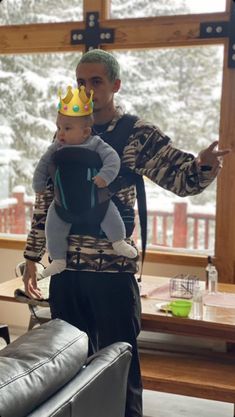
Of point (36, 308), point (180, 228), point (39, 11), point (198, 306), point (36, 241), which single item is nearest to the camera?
point (36, 241)

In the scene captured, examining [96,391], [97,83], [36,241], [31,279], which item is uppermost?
[97,83]

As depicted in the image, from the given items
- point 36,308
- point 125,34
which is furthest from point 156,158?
point 125,34

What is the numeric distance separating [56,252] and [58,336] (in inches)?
22.3

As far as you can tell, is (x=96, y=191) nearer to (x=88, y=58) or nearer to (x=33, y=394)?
(x=88, y=58)

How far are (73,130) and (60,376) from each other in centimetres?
92

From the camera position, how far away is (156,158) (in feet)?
6.25

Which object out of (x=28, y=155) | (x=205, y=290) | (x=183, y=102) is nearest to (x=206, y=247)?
(x=205, y=290)

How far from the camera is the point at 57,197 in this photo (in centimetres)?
192

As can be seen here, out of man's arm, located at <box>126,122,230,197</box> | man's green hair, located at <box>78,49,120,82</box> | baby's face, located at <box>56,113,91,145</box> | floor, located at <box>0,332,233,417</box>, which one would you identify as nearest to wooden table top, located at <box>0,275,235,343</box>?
floor, located at <box>0,332,233,417</box>

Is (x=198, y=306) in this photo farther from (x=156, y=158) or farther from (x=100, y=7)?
(x=100, y=7)

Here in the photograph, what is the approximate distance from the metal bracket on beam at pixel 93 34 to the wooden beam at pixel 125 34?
0.03 m

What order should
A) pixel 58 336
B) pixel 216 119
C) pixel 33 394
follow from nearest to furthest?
pixel 33 394 < pixel 58 336 < pixel 216 119

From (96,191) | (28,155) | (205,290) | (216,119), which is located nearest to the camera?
(96,191)

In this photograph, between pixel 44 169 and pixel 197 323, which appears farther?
pixel 197 323
